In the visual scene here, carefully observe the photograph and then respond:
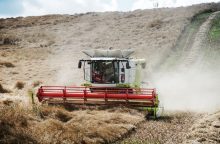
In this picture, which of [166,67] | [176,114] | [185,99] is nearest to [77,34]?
[166,67]

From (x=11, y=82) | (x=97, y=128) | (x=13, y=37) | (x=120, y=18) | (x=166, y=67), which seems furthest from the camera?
(x=120, y=18)

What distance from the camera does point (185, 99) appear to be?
27688mm

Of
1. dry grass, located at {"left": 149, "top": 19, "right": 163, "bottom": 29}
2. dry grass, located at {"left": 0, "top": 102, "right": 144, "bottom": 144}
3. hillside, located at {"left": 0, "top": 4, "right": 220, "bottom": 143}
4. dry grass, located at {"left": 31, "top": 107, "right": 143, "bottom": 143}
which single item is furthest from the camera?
dry grass, located at {"left": 149, "top": 19, "right": 163, "bottom": 29}

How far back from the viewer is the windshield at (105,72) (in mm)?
25000

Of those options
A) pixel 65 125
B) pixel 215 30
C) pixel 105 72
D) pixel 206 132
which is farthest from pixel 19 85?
pixel 215 30

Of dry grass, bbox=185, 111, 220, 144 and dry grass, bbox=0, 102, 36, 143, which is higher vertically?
dry grass, bbox=0, 102, 36, 143

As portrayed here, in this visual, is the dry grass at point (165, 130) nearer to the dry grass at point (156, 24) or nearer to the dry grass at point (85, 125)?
the dry grass at point (85, 125)

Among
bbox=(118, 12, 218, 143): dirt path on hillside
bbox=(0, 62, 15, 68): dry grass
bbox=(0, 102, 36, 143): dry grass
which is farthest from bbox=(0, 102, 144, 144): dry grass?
bbox=(0, 62, 15, 68): dry grass

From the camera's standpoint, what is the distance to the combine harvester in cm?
2225

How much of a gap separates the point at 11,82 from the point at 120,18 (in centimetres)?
3222

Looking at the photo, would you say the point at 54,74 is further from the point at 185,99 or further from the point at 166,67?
the point at 185,99

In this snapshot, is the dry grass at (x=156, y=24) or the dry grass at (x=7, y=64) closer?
the dry grass at (x=7, y=64)

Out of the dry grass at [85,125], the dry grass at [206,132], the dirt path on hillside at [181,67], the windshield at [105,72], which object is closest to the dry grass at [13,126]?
the dry grass at [85,125]

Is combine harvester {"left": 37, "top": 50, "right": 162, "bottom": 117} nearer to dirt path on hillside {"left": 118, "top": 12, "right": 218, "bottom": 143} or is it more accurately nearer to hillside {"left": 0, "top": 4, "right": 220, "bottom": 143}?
hillside {"left": 0, "top": 4, "right": 220, "bottom": 143}
